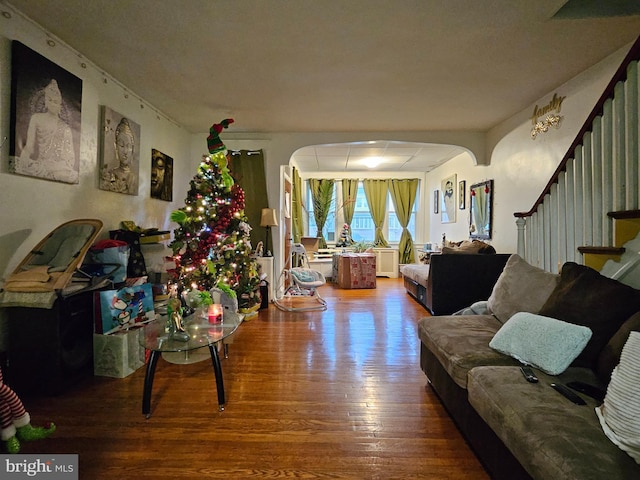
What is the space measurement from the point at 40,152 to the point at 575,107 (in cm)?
465

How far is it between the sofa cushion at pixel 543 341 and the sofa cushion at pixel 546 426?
0.08 meters

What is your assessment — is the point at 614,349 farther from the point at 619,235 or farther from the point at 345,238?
the point at 345,238

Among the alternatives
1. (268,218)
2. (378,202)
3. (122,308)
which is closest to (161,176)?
(268,218)

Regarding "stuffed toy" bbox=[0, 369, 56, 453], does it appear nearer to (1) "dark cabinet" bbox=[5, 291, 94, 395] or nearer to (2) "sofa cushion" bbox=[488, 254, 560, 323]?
(1) "dark cabinet" bbox=[5, 291, 94, 395]

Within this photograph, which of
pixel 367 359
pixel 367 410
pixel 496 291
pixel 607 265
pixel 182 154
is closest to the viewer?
pixel 367 410

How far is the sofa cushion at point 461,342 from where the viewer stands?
1692mm

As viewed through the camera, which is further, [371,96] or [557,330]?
[371,96]

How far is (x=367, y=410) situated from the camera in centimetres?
200

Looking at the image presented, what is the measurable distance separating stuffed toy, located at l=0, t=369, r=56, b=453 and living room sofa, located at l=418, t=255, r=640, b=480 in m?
2.01

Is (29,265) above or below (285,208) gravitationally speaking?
below

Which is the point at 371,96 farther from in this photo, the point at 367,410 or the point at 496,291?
the point at 367,410

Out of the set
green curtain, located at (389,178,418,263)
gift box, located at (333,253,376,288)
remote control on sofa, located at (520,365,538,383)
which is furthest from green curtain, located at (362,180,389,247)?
remote control on sofa, located at (520,365,538,383)

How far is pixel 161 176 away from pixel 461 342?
389cm

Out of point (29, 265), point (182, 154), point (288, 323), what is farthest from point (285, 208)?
point (29, 265)
